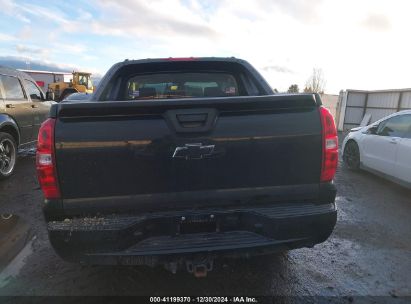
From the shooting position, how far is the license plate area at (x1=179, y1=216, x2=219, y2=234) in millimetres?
2307

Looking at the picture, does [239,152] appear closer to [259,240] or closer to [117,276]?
[259,240]

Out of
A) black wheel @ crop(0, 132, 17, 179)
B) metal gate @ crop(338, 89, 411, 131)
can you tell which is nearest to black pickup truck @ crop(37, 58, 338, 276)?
black wheel @ crop(0, 132, 17, 179)

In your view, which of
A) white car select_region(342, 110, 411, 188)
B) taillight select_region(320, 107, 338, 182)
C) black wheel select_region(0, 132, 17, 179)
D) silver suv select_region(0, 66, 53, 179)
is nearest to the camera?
taillight select_region(320, 107, 338, 182)

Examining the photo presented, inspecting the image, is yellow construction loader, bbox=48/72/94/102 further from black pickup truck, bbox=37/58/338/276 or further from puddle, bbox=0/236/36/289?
black pickup truck, bbox=37/58/338/276

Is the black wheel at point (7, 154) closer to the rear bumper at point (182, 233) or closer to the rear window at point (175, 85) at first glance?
the rear window at point (175, 85)

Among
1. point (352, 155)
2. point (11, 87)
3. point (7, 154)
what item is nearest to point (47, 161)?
point (7, 154)

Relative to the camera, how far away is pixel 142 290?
2814mm

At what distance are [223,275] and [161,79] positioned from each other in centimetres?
241

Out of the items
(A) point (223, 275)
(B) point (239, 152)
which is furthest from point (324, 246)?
(B) point (239, 152)

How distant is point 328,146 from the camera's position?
7.97 ft

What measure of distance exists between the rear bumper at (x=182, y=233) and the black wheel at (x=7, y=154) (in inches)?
196

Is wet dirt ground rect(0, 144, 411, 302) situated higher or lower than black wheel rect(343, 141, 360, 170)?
lower

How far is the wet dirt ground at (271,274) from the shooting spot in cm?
283

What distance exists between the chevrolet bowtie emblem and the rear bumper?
1.33 feet
